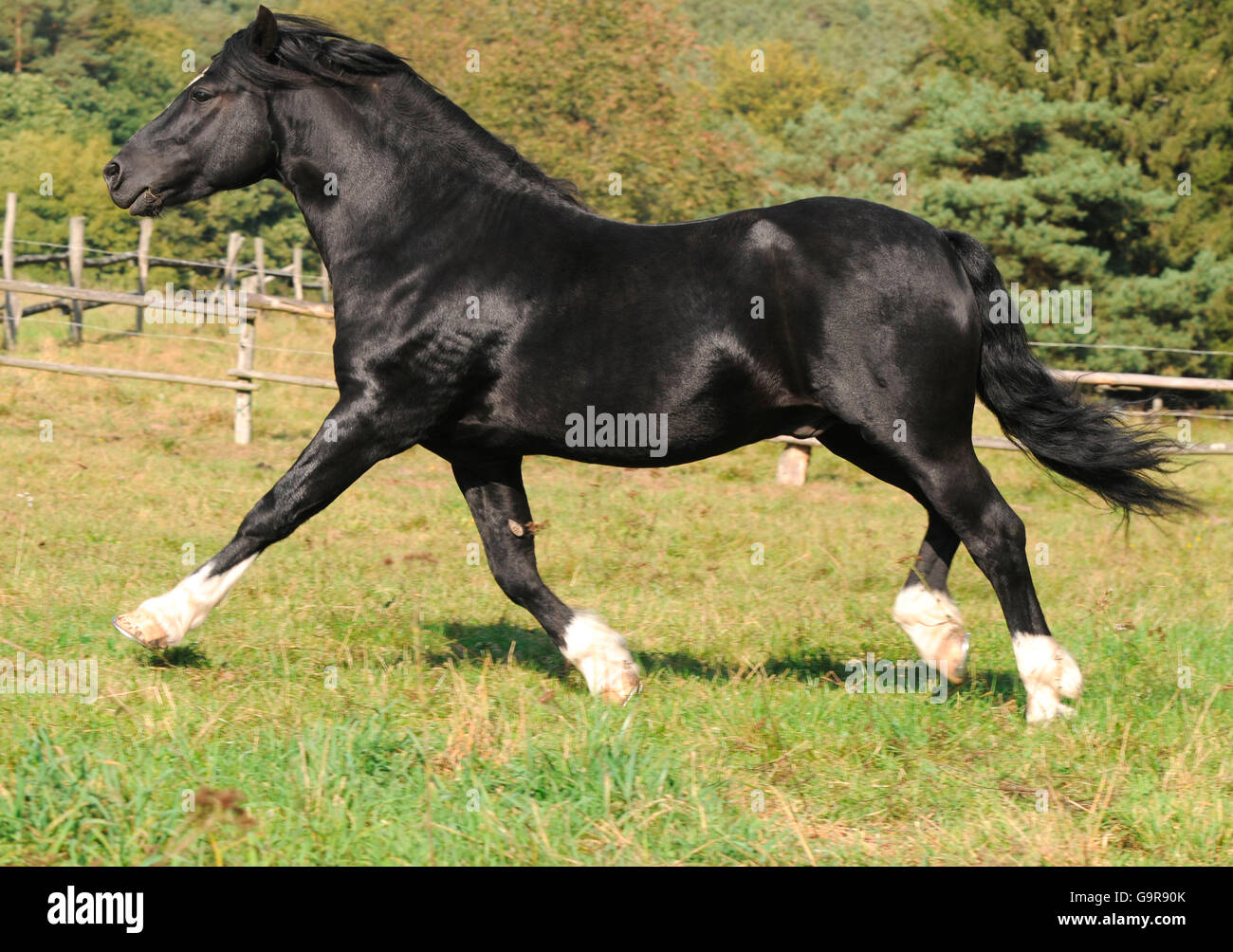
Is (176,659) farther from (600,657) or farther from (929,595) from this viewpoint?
(929,595)

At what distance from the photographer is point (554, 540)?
7988mm

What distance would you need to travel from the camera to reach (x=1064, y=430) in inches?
176

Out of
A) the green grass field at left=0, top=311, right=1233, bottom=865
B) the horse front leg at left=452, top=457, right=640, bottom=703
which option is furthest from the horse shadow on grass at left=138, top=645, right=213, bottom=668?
the horse front leg at left=452, top=457, right=640, bottom=703

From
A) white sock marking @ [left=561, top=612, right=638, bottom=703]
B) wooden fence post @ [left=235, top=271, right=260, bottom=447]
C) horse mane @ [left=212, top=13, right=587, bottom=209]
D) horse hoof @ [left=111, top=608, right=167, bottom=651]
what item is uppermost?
horse mane @ [left=212, top=13, right=587, bottom=209]

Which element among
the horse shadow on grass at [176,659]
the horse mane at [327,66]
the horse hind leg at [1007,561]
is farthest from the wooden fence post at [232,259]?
the horse hind leg at [1007,561]

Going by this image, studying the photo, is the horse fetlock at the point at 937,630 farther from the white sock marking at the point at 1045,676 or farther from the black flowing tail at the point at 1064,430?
the black flowing tail at the point at 1064,430

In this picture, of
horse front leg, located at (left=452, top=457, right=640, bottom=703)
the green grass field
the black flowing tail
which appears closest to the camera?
the green grass field

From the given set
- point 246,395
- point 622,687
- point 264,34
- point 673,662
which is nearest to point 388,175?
point 264,34

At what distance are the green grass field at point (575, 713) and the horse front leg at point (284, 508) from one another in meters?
0.23

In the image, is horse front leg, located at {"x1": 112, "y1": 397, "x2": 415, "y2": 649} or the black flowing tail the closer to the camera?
horse front leg, located at {"x1": 112, "y1": 397, "x2": 415, "y2": 649}

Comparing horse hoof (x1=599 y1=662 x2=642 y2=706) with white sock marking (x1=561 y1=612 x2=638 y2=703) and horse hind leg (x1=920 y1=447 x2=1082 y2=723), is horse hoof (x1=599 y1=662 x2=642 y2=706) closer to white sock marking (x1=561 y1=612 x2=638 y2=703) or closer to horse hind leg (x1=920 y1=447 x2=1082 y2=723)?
white sock marking (x1=561 y1=612 x2=638 y2=703)

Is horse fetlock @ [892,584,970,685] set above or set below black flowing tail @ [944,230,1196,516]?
below

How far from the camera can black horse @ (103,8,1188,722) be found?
399 centimetres
